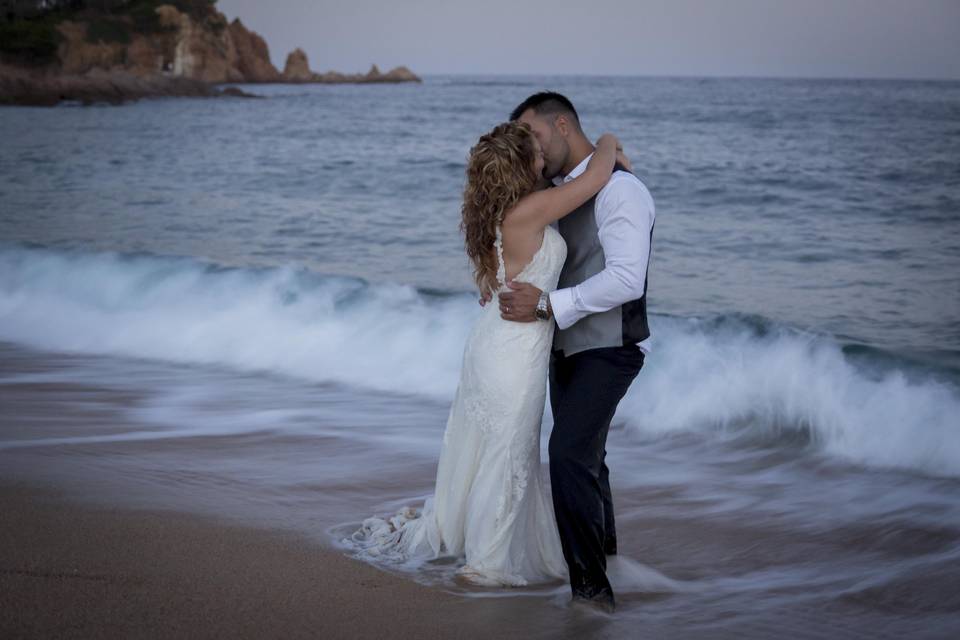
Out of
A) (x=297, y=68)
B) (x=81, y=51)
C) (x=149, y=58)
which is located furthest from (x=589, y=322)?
(x=149, y=58)

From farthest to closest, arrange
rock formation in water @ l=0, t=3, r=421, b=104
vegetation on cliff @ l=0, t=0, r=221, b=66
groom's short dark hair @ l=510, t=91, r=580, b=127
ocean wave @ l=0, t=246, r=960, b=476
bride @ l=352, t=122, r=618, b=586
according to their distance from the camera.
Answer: vegetation on cliff @ l=0, t=0, r=221, b=66 → rock formation in water @ l=0, t=3, r=421, b=104 → ocean wave @ l=0, t=246, r=960, b=476 → groom's short dark hair @ l=510, t=91, r=580, b=127 → bride @ l=352, t=122, r=618, b=586

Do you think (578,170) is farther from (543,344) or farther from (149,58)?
(149,58)

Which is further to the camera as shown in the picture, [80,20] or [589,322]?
[80,20]

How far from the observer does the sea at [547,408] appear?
4.16 metres

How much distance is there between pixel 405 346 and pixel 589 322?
5.38m

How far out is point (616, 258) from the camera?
3.27 meters

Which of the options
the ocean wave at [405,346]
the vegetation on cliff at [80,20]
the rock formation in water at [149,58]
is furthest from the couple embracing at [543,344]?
the vegetation on cliff at [80,20]

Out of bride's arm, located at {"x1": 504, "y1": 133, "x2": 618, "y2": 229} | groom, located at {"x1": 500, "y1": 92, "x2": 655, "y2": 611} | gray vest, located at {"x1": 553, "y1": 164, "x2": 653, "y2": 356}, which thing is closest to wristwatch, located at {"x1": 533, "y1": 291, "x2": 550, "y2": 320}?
groom, located at {"x1": 500, "y1": 92, "x2": 655, "y2": 611}

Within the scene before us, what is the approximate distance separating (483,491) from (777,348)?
4.82m

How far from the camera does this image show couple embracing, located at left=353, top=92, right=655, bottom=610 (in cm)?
334

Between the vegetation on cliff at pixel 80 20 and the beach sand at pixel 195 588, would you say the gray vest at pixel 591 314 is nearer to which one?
the beach sand at pixel 195 588

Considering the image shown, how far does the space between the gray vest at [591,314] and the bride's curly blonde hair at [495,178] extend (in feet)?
0.75

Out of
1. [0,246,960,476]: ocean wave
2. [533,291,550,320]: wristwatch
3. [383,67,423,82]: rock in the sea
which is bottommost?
[0,246,960,476]: ocean wave

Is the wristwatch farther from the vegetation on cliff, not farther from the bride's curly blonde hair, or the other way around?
the vegetation on cliff
